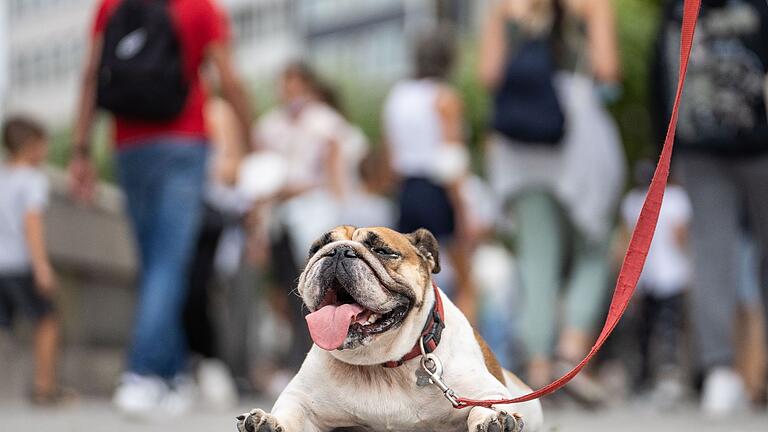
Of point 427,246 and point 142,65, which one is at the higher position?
point 142,65

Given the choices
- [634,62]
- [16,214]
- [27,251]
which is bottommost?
[27,251]

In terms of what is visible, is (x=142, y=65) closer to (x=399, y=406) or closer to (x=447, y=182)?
(x=447, y=182)

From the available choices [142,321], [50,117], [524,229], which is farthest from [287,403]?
[50,117]

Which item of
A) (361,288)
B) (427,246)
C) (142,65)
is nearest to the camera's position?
(361,288)

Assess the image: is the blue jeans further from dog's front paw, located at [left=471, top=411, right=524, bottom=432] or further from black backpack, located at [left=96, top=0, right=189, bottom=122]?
dog's front paw, located at [left=471, top=411, right=524, bottom=432]

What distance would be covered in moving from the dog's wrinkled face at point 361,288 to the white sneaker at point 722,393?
342 centimetres

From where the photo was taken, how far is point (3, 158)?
28.6 feet

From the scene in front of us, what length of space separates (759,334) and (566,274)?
1.42 metres

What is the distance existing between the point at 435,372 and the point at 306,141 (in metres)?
5.78

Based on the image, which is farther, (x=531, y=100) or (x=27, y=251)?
(x=27, y=251)

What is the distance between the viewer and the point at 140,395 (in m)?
6.33

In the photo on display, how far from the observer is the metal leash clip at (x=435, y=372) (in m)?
3.51

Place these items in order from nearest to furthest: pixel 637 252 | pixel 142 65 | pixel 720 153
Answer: pixel 637 252 < pixel 142 65 < pixel 720 153

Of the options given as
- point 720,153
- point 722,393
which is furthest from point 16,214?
point 722,393
